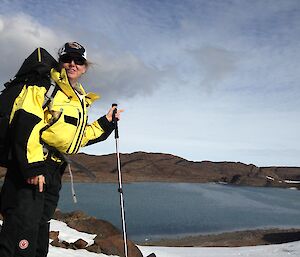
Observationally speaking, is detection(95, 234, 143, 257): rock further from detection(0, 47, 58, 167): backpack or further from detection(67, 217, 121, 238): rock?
detection(0, 47, 58, 167): backpack

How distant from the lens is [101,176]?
372 ft

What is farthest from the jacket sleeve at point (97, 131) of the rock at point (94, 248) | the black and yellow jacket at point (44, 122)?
the rock at point (94, 248)

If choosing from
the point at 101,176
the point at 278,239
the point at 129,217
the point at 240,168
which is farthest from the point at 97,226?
the point at 240,168

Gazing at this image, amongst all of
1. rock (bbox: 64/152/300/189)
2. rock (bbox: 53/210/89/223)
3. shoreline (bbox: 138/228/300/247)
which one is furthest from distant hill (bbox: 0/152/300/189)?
rock (bbox: 53/210/89/223)

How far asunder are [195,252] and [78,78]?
15650mm

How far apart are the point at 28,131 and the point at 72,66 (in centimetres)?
97

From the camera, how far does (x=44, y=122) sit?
3.67 m

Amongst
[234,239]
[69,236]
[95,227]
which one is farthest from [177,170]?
[69,236]

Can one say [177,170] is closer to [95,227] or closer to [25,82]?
[95,227]

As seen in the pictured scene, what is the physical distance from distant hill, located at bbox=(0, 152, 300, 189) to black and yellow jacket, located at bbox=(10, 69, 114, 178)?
112m

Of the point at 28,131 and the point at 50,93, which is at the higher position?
the point at 50,93

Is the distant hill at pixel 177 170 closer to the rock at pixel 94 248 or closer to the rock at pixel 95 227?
the rock at pixel 95 227

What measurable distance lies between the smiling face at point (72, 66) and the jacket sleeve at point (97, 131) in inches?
26.6

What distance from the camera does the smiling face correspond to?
4.03 m
